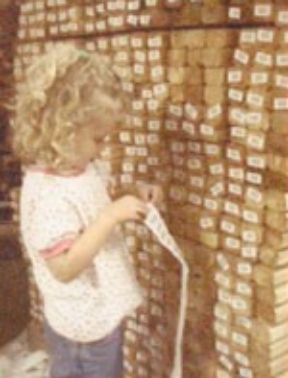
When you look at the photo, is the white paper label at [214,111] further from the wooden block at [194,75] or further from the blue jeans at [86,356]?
the blue jeans at [86,356]

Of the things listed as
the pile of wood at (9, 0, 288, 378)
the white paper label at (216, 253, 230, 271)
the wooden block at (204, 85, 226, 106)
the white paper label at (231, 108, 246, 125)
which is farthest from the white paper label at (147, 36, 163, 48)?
the white paper label at (216, 253, 230, 271)

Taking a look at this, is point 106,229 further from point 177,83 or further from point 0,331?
point 0,331

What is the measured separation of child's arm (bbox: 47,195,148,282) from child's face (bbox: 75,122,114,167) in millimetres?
140

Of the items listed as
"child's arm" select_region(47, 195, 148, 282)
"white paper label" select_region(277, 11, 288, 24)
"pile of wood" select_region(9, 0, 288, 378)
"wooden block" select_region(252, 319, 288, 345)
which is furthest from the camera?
"wooden block" select_region(252, 319, 288, 345)

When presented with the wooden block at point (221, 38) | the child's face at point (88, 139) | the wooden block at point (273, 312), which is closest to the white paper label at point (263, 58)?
the wooden block at point (221, 38)

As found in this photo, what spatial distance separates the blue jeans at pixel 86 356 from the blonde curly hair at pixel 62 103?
52 cm

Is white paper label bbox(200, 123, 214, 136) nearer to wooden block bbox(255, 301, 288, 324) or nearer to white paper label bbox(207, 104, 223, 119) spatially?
white paper label bbox(207, 104, 223, 119)

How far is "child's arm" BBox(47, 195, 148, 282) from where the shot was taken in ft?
5.15

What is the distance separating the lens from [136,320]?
7.82 feet

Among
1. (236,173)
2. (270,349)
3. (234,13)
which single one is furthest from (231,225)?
(234,13)

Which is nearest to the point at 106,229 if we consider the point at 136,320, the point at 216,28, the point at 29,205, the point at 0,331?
the point at 29,205

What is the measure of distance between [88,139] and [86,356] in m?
0.60

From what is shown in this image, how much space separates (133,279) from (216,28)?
74 cm

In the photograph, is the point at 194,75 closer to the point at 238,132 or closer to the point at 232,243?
the point at 238,132
